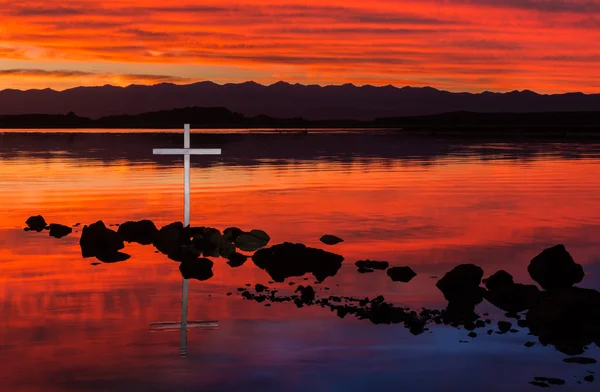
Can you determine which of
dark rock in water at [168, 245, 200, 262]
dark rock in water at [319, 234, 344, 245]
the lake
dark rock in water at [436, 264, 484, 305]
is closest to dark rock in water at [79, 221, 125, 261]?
the lake

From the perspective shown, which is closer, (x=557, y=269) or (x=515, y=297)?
(x=515, y=297)

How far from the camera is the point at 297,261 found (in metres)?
22.2

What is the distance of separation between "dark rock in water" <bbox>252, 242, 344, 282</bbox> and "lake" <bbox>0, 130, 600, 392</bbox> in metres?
0.26

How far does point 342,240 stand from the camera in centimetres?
2803

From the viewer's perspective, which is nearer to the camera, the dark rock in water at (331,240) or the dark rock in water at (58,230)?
the dark rock in water at (331,240)

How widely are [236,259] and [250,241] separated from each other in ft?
5.86

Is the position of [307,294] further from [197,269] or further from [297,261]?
[197,269]

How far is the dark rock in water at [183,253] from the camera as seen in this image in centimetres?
2378

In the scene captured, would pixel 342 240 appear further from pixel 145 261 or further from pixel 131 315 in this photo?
pixel 131 315

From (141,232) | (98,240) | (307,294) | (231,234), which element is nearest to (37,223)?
(141,232)

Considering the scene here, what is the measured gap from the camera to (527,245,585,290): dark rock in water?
20.3 metres

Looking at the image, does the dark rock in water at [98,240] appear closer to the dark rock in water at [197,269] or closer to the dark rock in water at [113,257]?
the dark rock in water at [113,257]

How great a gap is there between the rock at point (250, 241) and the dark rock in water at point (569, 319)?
10.2 metres

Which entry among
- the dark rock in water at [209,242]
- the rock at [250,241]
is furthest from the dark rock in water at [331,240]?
the dark rock in water at [209,242]
